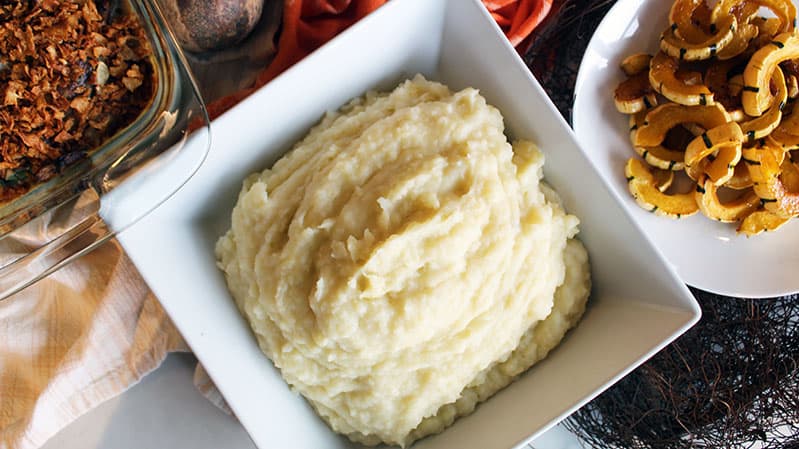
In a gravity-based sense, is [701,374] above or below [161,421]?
below

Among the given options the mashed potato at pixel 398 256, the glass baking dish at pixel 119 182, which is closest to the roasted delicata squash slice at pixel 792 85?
the mashed potato at pixel 398 256

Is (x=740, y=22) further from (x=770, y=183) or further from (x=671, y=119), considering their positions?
(x=770, y=183)

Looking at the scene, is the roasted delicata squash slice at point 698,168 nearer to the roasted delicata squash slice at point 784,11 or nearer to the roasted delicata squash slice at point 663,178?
the roasted delicata squash slice at point 663,178

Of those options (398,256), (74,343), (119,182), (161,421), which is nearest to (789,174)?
(398,256)

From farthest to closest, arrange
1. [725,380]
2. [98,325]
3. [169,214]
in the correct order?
[725,380] < [98,325] < [169,214]

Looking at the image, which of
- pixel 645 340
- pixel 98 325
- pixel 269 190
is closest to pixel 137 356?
pixel 98 325

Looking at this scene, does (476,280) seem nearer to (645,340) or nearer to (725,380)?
(645,340)

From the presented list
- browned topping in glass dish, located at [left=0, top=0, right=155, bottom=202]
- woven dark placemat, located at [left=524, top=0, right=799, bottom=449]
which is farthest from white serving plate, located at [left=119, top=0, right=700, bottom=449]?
woven dark placemat, located at [left=524, top=0, right=799, bottom=449]
